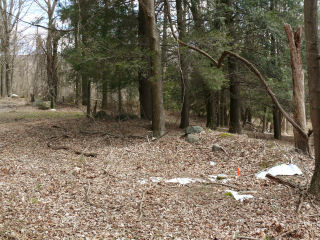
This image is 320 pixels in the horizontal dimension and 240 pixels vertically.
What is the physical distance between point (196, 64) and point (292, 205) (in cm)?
604

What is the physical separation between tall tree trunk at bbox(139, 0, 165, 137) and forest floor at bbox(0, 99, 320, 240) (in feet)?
1.60

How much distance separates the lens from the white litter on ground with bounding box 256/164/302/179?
243 inches

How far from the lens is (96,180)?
6.06m

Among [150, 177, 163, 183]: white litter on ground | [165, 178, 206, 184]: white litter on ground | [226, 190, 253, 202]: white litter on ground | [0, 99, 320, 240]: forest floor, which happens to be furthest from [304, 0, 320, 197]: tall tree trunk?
[150, 177, 163, 183]: white litter on ground

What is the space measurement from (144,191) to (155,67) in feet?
15.0

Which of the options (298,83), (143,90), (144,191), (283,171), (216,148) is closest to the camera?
(144,191)

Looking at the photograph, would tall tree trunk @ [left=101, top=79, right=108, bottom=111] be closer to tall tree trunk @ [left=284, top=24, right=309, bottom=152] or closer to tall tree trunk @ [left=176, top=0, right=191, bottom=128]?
tall tree trunk @ [left=176, top=0, right=191, bottom=128]

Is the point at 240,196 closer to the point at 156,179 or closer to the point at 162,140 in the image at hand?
the point at 156,179

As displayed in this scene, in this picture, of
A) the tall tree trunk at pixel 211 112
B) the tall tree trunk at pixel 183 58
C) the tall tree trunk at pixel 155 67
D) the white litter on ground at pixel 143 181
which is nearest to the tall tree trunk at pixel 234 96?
the tall tree trunk at pixel 211 112

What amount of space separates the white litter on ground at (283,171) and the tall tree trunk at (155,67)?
3.86 metres

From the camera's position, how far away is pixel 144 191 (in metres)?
5.43

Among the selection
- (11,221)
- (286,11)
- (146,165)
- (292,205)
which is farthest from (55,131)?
(286,11)

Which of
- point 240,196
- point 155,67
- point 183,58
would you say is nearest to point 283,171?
point 240,196

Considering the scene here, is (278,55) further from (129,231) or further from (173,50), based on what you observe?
(129,231)
